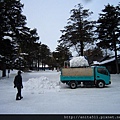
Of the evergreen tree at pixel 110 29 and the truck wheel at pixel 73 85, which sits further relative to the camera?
the evergreen tree at pixel 110 29

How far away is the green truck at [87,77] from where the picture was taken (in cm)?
1803

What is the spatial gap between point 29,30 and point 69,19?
892 centimetres

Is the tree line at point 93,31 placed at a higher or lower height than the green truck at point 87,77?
higher

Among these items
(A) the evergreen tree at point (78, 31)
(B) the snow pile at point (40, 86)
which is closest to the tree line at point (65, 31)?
(A) the evergreen tree at point (78, 31)

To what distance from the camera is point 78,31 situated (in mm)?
34281

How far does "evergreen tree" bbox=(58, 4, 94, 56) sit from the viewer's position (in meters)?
33.9

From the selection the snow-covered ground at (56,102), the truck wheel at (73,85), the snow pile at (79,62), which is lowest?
the snow-covered ground at (56,102)

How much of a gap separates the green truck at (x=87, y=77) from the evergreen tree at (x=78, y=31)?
1627 cm

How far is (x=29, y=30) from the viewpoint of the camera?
3238 cm

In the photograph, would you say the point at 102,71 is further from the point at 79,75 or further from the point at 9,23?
the point at 9,23

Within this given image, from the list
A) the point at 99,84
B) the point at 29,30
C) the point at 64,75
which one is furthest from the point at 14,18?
the point at 99,84

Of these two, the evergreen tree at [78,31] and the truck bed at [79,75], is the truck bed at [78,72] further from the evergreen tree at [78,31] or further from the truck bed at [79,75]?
the evergreen tree at [78,31]

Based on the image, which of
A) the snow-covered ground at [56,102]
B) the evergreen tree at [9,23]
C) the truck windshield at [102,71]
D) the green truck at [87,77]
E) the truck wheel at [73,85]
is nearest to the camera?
the snow-covered ground at [56,102]

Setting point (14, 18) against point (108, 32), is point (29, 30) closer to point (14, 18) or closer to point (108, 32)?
point (14, 18)
